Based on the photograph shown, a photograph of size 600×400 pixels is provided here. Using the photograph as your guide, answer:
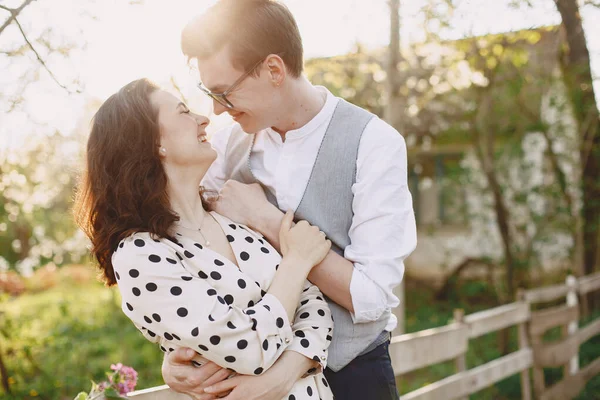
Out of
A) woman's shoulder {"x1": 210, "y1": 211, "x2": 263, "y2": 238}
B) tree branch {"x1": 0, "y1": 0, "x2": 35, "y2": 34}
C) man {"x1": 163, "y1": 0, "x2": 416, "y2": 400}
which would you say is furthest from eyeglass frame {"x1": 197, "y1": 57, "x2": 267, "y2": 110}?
tree branch {"x1": 0, "y1": 0, "x2": 35, "y2": 34}

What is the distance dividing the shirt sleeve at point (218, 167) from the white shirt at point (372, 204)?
0.27 m

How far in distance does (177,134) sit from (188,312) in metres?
0.54

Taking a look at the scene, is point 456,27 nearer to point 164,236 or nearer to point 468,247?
point 164,236

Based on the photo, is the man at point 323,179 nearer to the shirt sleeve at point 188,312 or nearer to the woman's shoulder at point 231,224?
the woman's shoulder at point 231,224

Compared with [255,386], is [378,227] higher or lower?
higher

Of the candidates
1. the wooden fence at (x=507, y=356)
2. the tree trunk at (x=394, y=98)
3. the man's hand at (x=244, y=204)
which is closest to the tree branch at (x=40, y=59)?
the man's hand at (x=244, y=204)

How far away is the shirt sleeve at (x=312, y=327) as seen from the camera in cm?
195

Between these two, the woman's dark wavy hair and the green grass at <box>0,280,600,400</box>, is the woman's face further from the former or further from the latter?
the green grass at <box>0,280,600,400</box>

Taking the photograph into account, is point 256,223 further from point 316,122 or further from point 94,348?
point 94,348

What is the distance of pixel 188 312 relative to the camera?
1.75 m

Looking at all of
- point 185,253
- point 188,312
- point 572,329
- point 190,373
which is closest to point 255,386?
point 190,373

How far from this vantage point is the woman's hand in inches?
79.2

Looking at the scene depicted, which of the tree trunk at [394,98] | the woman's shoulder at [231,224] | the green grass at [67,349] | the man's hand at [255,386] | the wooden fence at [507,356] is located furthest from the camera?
the green grass at [67,349]

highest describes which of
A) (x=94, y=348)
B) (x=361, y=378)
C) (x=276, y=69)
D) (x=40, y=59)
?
(x=40, y=59)
